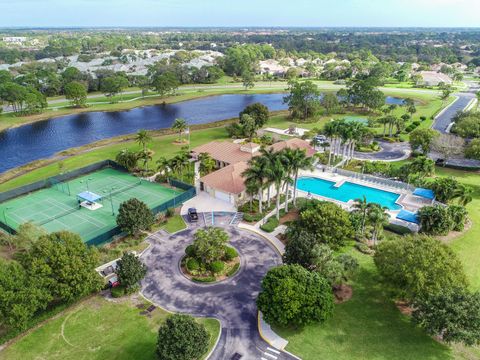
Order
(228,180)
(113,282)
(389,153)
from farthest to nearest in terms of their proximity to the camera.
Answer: (389,153) → (228,180) → (113,282)

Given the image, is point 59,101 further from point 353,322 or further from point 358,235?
point 353,322

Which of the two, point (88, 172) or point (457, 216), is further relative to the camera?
point (88, 172)

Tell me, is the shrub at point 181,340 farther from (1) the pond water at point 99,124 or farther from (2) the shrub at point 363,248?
(1) the pond water at point 99,124

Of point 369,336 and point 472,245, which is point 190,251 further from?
point 472,245

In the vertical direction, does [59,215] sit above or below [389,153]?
below

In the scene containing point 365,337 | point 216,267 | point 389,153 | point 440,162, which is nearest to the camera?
point 365,337

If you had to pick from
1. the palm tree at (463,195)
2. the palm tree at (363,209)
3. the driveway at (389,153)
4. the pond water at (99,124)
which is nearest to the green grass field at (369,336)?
the palm tree at (363,209)

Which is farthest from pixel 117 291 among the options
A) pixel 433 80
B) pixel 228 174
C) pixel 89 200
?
pixel 433 80
